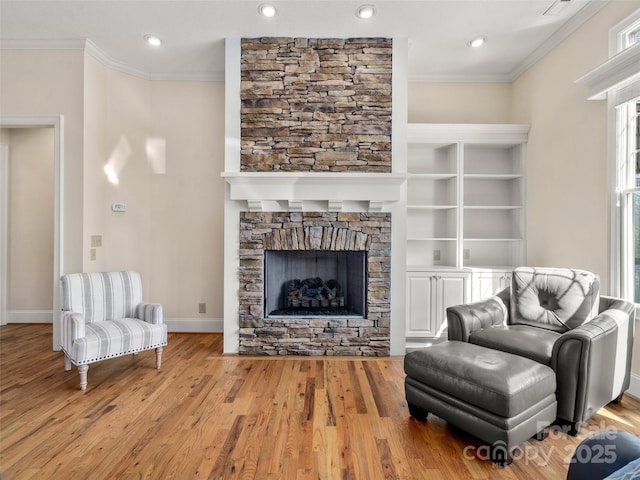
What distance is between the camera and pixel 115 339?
2740 millimetres

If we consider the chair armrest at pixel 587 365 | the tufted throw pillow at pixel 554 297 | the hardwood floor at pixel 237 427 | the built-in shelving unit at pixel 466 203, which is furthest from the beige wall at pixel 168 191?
the chair armrest at pixel 587 365

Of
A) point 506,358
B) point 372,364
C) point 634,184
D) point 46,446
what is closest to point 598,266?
point 634,184

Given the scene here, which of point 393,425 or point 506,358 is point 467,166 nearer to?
point 506,358

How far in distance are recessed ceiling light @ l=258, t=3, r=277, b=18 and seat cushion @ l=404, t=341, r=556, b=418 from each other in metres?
2.99

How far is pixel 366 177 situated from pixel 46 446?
298 centimetres

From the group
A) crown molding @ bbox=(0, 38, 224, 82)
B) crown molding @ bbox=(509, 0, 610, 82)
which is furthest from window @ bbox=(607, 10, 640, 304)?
crown molding @ bbox=(0, 38, 224, 82)

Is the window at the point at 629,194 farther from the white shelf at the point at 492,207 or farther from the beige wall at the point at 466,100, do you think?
the beige wall at the point at 466,100

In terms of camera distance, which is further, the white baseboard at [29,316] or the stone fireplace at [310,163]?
the white baseboard at [29,316]

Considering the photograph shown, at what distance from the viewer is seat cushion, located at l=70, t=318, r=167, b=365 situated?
2604mm

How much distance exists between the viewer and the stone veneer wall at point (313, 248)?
3.40 meters

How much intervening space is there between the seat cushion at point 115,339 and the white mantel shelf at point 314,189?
55.9 inches

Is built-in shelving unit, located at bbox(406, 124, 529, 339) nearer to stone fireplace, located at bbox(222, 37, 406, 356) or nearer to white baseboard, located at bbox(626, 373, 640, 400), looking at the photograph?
stone fireplace, located at bbox(222, 37, 406, 356)

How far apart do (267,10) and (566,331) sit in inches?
137

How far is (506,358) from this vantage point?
1.96m
